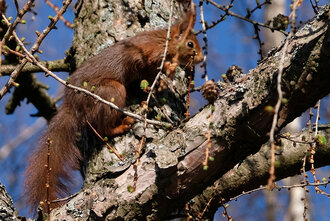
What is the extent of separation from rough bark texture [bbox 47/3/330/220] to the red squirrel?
0.86m

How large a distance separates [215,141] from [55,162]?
152 centimetres

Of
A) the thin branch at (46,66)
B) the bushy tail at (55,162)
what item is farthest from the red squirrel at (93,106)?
the thin branch at (46,66)

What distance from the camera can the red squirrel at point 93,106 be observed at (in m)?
3.20

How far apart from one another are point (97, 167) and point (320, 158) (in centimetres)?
128

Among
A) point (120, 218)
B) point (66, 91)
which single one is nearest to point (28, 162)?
point (66, 91)

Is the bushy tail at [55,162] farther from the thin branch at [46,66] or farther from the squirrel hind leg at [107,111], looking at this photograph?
the thin branch at [46,66]

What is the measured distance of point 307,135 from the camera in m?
2.58

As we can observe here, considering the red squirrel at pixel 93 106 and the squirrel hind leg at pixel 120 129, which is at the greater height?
the red squirrel at pixel 93 106

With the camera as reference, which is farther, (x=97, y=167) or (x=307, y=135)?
(x=97, y=167)

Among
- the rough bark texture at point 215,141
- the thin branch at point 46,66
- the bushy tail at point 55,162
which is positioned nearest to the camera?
the rough bark texture at point 215,141

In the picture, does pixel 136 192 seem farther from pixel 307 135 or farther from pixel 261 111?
pixel 307 135

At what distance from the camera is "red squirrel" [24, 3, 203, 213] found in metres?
3.20

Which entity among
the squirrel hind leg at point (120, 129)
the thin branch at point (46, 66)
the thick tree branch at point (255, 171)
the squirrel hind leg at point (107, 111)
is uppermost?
the thin branch at point (46, 66)

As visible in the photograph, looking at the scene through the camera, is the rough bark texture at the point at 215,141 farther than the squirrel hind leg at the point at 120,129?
No
